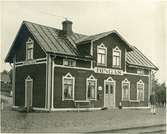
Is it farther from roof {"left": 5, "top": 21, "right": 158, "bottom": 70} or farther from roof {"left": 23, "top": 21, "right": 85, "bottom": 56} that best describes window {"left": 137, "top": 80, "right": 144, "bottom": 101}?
roof {"left": 23, "top": 21, "right": 85, "bottom": 56}

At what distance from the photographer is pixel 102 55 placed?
2314cm

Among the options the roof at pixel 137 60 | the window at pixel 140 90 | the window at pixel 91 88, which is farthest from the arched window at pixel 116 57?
the window at pixel 140 90

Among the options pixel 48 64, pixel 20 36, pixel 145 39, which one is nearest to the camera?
pixel 145 39

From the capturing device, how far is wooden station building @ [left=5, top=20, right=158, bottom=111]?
20.4 m

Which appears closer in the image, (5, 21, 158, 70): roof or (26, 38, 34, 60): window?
(5, 21, 158, 70): roof

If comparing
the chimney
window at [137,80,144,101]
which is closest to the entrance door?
window at [137,80,144,101]

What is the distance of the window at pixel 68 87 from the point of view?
2094cm

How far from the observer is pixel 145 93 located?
88.1 ft

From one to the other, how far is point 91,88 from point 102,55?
231cm

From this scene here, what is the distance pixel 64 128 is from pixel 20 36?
410 inches

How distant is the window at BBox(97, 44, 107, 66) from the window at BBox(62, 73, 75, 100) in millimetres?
2529

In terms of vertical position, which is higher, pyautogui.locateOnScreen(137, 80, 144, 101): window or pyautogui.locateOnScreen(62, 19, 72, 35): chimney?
pyautogui.locateOnScreen(62, 19, 72, 35): chimney

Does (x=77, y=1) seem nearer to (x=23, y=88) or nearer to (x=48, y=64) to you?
(x=48, y=64)

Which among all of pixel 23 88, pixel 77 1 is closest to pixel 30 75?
pixel 23 88
